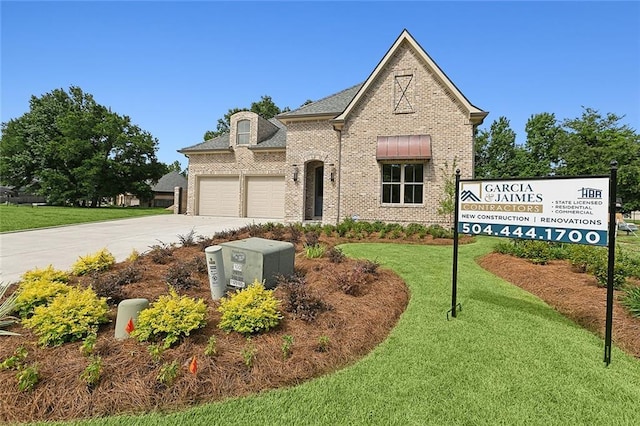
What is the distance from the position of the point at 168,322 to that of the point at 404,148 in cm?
1327

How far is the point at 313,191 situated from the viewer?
18.8 metres

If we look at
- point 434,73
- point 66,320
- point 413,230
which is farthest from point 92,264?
point 434,73

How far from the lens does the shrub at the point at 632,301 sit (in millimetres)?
4535

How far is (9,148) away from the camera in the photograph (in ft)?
125

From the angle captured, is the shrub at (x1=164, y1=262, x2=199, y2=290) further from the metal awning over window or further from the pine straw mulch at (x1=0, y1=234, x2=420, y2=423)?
the metal awning over window

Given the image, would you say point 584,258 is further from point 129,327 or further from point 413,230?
point 129,327

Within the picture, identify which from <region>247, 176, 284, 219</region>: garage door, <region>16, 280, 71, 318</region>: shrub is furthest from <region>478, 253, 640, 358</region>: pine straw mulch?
<region>247, 176, 284, 219</region>: garage door

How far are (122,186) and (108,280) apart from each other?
3833 centimetres

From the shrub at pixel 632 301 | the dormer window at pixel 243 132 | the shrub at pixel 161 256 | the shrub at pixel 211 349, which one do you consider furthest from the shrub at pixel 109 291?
the dormer window at pixel 243 132

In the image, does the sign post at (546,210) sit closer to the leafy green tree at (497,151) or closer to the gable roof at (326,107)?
the gable roof at (326,107)

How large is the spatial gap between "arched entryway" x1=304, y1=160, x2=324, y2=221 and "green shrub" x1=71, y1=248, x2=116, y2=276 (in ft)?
39.1

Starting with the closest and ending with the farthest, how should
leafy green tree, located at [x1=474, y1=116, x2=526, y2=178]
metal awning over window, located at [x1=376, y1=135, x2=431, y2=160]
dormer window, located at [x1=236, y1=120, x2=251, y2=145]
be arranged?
metal awning over window, located at [x1=376, y1=135, x2=431, y2=160], dormer window, located at [x1=236, y1=120, x2=251, y2=145], leafy green tree, located at [x1=474, y1=116, x2=526, y2=178]

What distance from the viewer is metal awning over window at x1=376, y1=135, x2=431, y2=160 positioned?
14.4 meters

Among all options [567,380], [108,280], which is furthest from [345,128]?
[567,380]
